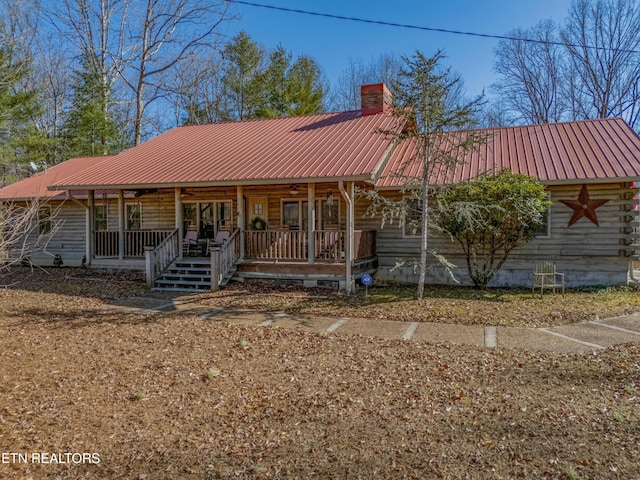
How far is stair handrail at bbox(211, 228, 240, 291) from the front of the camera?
11.1 metres

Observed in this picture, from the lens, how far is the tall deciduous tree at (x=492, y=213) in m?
10.2

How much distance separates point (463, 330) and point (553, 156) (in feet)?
25.3

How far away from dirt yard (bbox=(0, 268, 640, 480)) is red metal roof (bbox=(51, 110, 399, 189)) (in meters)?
5.60

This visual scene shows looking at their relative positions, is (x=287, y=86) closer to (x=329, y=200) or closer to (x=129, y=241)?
(x=329, y=200)

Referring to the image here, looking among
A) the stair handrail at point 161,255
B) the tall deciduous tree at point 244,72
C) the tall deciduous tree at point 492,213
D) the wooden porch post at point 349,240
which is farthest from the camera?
the tall deciduous tree at point 244,72

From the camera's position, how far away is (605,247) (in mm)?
11305

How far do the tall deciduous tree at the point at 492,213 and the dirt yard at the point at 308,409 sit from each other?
467 cm

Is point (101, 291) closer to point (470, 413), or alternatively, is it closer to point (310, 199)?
point (310, 199)

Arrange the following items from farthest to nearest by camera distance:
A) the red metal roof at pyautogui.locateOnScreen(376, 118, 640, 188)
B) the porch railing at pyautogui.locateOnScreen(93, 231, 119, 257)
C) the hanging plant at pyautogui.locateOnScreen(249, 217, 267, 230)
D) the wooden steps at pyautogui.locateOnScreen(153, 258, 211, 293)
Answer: the hanging plant at pyautogui.locateOnScreen(249, 217, 267, 230)
the porch railing at pyautogui.locateOnScreen(93, 231, 119, 257)
the wooden steps at pyautogui.locateOnScreen(153, 258, 211, 293)
the red metal roof at pyautogui.locateOnScreen(376, 118, 640, 188)

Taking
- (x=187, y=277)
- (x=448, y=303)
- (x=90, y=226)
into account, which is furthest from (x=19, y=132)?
(x=448, y=303)

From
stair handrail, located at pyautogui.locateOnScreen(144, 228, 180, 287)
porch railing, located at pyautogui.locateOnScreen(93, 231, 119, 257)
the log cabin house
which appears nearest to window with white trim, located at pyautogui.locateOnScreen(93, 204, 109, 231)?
the log cabin house

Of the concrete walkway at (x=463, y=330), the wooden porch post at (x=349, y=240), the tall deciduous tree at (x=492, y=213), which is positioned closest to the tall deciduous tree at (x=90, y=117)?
the concrete walkway at (x=463, y=330)

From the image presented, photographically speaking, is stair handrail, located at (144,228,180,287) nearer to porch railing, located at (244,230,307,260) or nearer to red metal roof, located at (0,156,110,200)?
porch railing, located at (244,230,307,260)

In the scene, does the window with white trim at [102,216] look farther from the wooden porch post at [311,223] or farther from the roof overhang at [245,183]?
the wooden porch post at [311,223]
